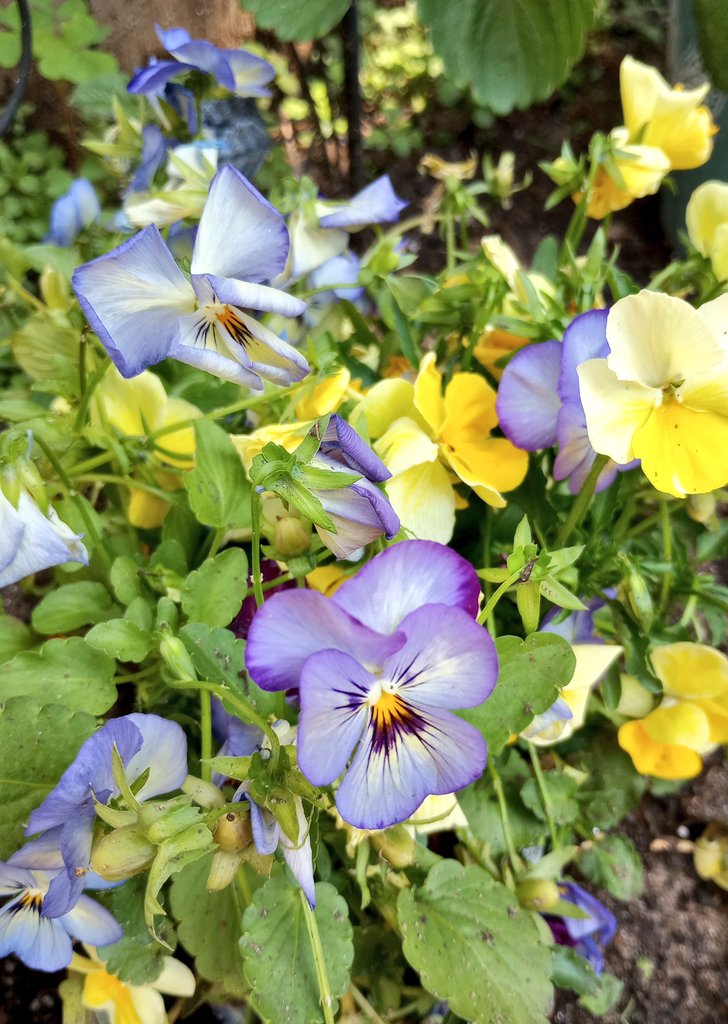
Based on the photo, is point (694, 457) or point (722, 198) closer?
point (694, 457)

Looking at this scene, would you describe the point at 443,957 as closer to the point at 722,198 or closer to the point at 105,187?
the point at 722,198

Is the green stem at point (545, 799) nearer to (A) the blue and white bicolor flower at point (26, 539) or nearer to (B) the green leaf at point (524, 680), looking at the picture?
(B) the green leaf at point (524, 680)

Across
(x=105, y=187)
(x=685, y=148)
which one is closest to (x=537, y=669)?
(x=685, y=148)

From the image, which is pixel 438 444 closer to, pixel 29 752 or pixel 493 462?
pixel 493 462

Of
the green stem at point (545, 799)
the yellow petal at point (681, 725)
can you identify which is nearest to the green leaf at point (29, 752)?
the green stem at point (545, 799)

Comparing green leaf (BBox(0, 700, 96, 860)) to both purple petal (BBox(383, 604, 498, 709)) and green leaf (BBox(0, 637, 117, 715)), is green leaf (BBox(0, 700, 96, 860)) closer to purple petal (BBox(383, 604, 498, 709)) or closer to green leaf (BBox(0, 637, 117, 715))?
green leaf (BBox(0, 637, 117, 715))
